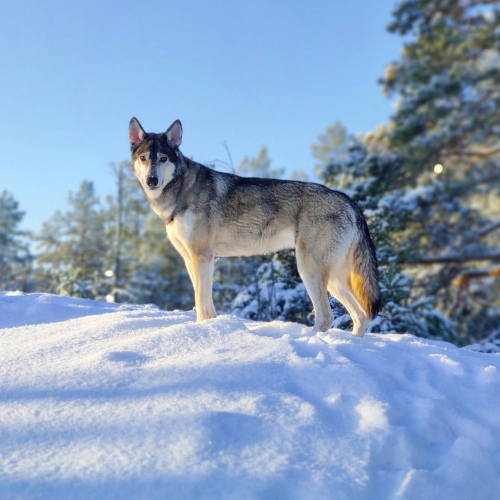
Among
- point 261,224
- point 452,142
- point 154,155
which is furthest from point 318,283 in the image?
point 452,142

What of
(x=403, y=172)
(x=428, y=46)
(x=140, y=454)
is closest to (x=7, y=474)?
(x=140, y=454)

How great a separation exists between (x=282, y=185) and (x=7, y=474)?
3.74 metres

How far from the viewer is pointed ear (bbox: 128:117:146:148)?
516 centimetres

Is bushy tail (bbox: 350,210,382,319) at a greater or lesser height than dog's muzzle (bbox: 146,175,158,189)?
lesser

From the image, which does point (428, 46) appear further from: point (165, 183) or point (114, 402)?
point (114, 402)

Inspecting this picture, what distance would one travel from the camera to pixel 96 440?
2471mm

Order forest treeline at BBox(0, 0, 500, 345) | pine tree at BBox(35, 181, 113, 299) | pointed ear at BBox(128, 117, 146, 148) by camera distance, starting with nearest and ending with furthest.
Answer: pointed ear at BBox(128, 117, 146, 148) → forest treeline at BBox(0, 0, 500, 345) → pine tree at BBox(35, 181, 113, 299)

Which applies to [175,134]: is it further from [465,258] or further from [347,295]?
[465,258]

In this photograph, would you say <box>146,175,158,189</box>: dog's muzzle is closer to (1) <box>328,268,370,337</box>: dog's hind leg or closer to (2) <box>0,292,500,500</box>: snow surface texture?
(2) <box>0,292,500,500</box>: snow surface texture

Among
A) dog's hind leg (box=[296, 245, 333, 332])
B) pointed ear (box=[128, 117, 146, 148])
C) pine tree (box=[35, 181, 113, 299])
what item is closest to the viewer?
dog's hind leg (box=[296, 245, 333, 332])

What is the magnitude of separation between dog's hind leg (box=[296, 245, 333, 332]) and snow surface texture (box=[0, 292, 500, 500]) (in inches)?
37.0

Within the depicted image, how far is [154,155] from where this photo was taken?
194 inches

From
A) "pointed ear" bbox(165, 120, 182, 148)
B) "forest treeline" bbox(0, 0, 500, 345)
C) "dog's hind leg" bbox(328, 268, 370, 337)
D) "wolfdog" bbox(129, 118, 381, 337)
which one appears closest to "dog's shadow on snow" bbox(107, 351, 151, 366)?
"wolfdog" bbox(129, 118, 381, 337)

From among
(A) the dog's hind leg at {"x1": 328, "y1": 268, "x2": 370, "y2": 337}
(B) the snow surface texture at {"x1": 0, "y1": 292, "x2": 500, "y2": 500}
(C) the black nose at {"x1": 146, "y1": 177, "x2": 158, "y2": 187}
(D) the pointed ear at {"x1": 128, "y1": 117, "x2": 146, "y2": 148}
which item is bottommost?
(B) the snow surface texture at {"x1": 0, "y1": 292, "x2": 500, "y2": 500}
